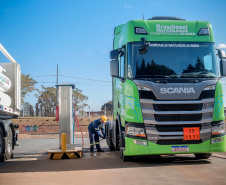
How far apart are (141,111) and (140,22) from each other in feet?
8.34

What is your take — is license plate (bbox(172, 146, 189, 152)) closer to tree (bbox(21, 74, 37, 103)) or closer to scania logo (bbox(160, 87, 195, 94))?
scania logo (bbox(160, 87, 195, 94))

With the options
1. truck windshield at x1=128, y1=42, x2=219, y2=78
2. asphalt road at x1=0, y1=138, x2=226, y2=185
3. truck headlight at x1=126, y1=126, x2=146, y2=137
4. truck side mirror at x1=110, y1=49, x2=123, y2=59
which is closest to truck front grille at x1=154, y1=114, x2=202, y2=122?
truck headlight at x1=126, y1=126, x2=146, y2=137

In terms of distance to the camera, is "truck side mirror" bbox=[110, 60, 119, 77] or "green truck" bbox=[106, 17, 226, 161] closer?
"green truck" bbox=[106, 17, 226, 161]

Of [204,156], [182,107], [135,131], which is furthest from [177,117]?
[204,156]

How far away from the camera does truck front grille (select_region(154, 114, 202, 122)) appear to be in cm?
860

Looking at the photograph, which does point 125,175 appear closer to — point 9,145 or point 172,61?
point 172,61

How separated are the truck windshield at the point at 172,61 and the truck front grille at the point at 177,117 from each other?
102 centimetres

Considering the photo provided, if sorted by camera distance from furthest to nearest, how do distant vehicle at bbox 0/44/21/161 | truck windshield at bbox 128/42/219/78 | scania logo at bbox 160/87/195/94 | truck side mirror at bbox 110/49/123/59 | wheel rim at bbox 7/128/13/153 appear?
1. wheel rim at bbox 7/128/13/153
2. distant vehicle at bbox 0/44/21/161
3. truck side mirror at bbox 110/49/123/59
4. truck windshield at bbox 128/42/219/78
5. scania logo at bbox 160/87/195/94

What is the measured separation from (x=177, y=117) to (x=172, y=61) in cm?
150

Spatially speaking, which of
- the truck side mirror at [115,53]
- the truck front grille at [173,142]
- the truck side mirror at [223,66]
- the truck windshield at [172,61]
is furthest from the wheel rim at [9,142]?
the truck side mirror at [223,66]

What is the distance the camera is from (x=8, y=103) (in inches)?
484

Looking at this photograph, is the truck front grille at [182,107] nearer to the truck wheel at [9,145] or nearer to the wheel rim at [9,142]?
the truck wheel at [9,145]

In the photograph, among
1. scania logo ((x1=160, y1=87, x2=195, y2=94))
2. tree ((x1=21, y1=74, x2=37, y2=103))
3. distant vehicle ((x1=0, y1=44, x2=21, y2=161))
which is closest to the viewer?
scania logo ((x1=160, y1=87, x2=195, y2=94))

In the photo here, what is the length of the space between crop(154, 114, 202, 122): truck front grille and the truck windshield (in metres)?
1.02
